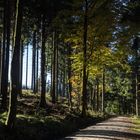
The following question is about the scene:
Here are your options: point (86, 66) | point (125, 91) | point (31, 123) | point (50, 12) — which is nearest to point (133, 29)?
point (86, 66)

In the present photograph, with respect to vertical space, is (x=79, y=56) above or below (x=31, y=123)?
above

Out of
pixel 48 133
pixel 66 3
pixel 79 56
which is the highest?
pixel 66 3

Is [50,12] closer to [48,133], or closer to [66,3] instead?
[66,3]

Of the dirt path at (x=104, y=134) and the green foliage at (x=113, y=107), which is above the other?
the dirt path at (x=104, y=134)

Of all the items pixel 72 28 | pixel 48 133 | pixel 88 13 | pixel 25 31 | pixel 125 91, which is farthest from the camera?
pixel 125 91

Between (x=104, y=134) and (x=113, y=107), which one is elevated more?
(x=104, y=134)

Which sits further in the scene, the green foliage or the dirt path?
the green foliage

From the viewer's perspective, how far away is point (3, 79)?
78.5ft

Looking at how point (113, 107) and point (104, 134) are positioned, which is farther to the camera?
point (113, 107)

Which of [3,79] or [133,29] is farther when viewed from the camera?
[133,29]

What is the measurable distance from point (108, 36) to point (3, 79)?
34.2ft

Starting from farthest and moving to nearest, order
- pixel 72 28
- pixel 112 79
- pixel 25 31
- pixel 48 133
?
pixel 112 79 < pixel 25 31 < pixel 72 28 < pixel 48 133

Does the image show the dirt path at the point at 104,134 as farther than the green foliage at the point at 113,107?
No

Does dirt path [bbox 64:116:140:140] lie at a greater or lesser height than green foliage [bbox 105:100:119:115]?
greater
